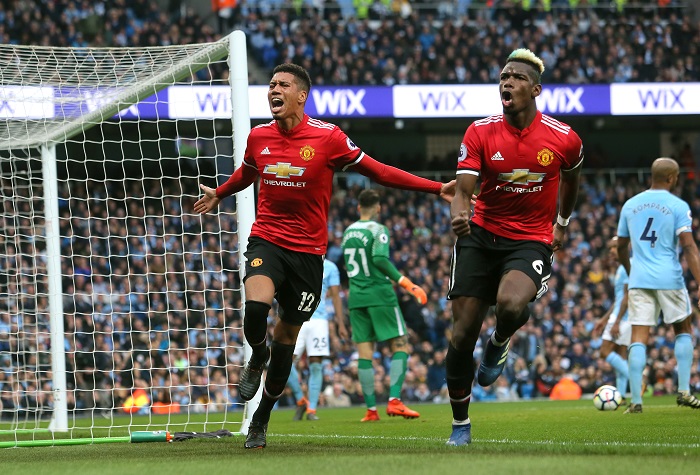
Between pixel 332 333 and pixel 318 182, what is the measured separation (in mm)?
14109

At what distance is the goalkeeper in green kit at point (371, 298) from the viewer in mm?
11219

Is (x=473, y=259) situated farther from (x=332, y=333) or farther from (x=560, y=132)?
(x=332, y=333)

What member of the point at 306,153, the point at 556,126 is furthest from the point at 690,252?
the point at 306,153

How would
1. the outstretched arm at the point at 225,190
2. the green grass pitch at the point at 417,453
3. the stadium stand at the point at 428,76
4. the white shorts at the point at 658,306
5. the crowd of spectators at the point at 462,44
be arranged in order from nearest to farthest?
the green grass pitch at the point at 417,453 < the outstretched arm at the point at 225,190 < the white shorts at the point at 658,306 < the stadium stand at the point at 428,76 < the crowd of spectators at the point at 462,44

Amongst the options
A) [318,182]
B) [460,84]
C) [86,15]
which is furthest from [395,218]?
[318,182]

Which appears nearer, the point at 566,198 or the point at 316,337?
the point at 566,198

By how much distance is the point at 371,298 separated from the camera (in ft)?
37.0

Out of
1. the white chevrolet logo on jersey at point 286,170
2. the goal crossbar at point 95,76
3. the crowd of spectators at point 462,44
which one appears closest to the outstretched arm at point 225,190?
the white chevrolet logo on jersey at point 286,170

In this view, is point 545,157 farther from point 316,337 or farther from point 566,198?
point 316,337

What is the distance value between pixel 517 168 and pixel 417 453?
6.08 ft

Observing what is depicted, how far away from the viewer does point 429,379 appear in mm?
20250

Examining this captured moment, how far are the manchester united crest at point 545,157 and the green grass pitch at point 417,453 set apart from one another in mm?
1716

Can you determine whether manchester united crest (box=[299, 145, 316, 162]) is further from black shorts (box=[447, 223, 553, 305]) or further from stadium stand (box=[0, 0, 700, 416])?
stadium stand (box=[0, 0, 700, 416])

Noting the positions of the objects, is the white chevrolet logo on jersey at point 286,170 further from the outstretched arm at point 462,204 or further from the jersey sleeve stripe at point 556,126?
the jersey sleeve stripe at point 556,126
